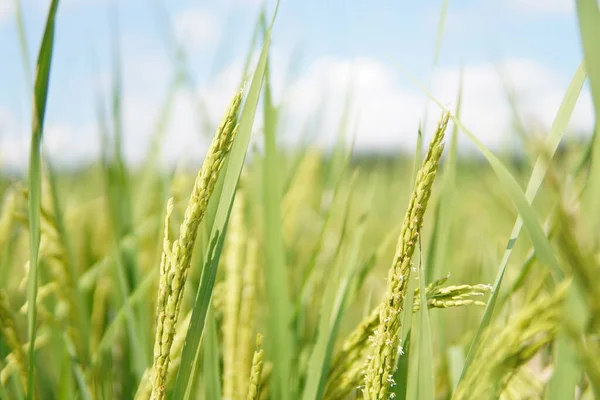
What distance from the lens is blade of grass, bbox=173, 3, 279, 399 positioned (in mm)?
375

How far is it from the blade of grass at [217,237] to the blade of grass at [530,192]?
130 mm

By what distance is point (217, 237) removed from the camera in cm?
39

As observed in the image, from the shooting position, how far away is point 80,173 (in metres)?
2.46

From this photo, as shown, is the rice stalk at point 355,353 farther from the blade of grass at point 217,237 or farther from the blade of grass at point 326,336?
the blade of grass at point 217,237

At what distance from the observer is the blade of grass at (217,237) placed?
0.38 meters

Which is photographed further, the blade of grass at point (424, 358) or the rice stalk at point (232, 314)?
the rice stalk at point (232, 314)

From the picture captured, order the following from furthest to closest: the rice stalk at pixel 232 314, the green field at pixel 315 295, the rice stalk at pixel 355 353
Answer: the rice stalk at pixel 232 314, the rice stalk at pixel 355 353, the green field at pixel 315 295

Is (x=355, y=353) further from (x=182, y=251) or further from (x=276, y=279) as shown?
(x=182, y=251)

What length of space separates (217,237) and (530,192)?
0.23m

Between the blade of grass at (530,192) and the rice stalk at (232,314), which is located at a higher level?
the blade of grass at (530,192)

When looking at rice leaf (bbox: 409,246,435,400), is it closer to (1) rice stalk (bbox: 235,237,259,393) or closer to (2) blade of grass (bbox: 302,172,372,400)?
(2) blade of grass (bbox: 302,172,372,400)

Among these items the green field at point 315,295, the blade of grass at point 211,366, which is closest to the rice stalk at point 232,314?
the green field at point 315,295

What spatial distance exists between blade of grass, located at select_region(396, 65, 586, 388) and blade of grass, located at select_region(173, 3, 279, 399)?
130 millimetres

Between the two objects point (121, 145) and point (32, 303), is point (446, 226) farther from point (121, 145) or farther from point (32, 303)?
point (121, 145)
